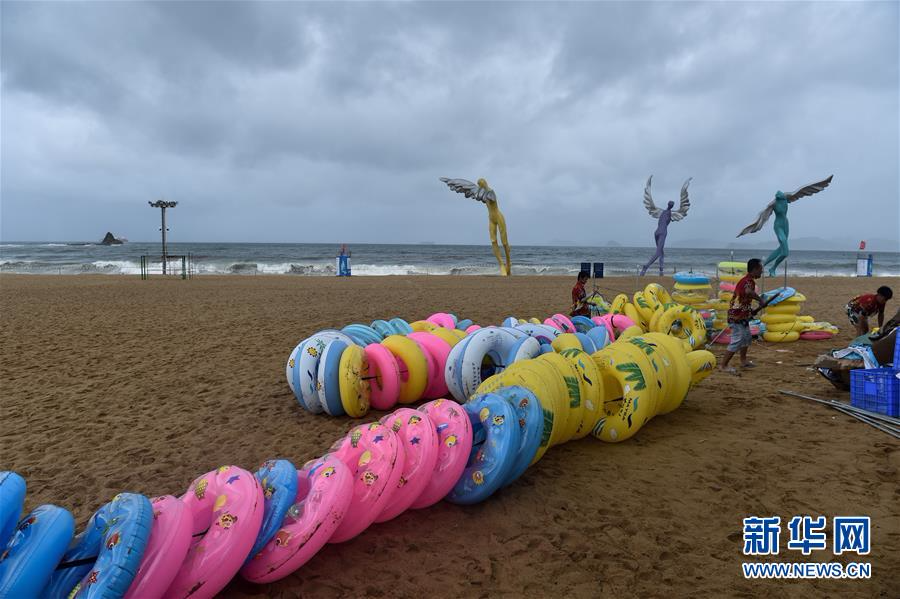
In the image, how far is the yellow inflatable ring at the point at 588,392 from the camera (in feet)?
14.0

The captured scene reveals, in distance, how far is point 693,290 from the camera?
382 inches

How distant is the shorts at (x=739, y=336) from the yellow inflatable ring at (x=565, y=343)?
104 inches

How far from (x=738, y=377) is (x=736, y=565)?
4.49 meters

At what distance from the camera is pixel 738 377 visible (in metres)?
6.74

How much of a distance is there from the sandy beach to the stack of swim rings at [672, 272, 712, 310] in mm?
1587

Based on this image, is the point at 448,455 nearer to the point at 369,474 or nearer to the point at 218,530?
the point at 369,474

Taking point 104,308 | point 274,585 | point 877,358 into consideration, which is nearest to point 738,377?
point 877,358

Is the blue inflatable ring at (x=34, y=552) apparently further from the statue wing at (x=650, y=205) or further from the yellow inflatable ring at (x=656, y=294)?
the statue wing at (x=650, y=205)

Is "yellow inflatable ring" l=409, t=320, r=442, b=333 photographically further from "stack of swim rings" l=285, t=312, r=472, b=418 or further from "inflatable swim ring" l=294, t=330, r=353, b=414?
"inflatable swim ring" l=294, t=330, r=353, b=414

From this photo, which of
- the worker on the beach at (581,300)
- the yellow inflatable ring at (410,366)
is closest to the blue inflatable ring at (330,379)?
the yellow inflatable ring at (410,366)

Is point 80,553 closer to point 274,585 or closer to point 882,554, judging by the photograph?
point 274,585

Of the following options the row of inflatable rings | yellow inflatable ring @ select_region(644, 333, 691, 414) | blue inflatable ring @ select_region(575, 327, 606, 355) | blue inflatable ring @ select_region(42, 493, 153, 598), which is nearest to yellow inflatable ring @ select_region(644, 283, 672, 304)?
blue inflatable ring @ select_region(575, 327, 606, 355)

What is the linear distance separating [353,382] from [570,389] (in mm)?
2102

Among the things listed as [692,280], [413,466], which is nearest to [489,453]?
[413,466]
